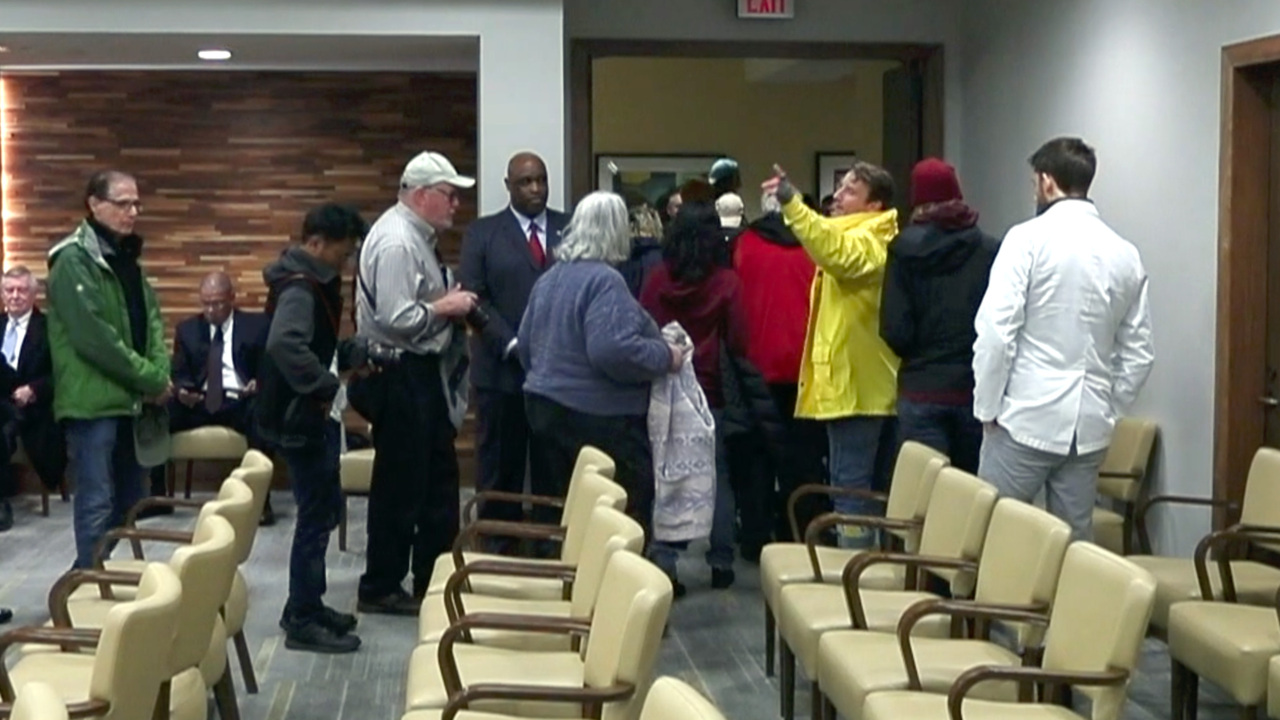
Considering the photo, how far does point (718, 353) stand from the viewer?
21.3ft

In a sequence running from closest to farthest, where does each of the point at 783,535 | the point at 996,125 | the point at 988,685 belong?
1. the point at 988,685
2. the point at 783,535
3. the point at 996,125

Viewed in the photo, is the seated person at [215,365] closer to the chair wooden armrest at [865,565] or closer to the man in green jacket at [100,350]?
the man in green jacket at [100,350]

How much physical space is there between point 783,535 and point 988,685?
3.56 metres

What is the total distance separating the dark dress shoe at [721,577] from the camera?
6754 mm

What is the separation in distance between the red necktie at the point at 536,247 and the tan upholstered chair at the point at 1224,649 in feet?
9.82

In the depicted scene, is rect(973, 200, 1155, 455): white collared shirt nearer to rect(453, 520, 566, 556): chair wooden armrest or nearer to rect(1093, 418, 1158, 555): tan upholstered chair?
rect(1093, 418, 1158, 555): tan upholstered chair

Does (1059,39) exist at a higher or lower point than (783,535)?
higher

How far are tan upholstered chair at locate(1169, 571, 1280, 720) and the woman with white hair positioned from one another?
71.5 inches

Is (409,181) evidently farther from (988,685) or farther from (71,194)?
(71,194)

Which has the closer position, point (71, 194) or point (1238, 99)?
point (1238, 99)

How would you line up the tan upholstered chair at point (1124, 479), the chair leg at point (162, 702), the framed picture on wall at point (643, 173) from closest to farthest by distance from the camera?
the chair leg at point (162, 702)
the tan upholstered chair at point (1124, 479)
the framed picture on wall at point (643, 173)


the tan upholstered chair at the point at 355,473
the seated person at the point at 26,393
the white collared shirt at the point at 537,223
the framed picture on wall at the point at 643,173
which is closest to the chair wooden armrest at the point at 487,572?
the white collared shirt at the point at 537,223

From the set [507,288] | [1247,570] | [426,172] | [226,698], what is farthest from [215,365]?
[1247,570]

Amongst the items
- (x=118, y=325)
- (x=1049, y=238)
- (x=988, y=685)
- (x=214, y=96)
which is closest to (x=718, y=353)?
(x=1049, y=238)
